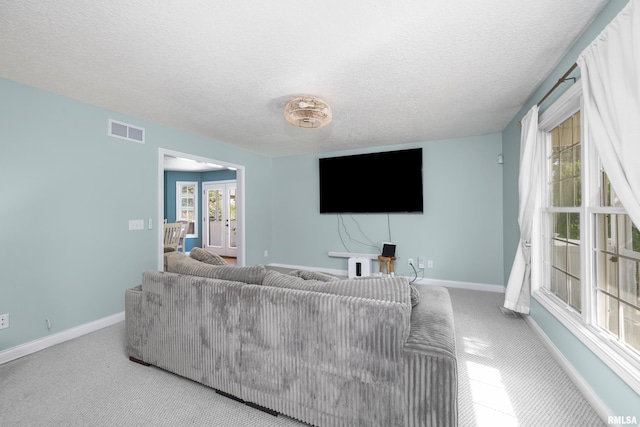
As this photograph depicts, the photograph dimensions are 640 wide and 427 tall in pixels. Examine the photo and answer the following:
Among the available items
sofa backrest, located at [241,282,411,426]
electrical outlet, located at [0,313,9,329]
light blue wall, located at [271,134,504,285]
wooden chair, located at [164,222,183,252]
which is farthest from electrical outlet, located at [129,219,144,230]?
light blue wall, located at [271,134,504,285]

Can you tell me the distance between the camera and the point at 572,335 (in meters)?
1.85

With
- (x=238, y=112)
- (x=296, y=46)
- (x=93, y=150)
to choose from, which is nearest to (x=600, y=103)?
(x=296, y=46)

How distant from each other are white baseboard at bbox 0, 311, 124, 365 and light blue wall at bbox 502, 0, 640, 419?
4140mm

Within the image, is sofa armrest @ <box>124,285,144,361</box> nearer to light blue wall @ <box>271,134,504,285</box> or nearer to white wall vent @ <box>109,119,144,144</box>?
white wall vent @ <box>109,119,144,144</box>

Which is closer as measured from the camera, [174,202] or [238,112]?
[238,112]

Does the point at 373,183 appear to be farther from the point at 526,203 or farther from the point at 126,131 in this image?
the point at 126,131

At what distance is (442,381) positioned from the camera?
1126mm

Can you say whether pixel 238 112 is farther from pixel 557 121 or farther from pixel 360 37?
pixel 557 121

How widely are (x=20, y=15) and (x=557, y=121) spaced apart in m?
3.80

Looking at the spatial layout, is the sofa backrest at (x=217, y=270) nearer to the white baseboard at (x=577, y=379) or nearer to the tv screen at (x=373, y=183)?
the white baseboard at (x=577, y=379)

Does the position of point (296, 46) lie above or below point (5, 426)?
above

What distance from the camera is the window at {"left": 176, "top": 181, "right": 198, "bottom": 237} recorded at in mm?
7496

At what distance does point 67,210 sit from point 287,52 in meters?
2.61

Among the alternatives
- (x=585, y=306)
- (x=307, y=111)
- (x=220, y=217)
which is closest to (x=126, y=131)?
(x=307, y=111)
